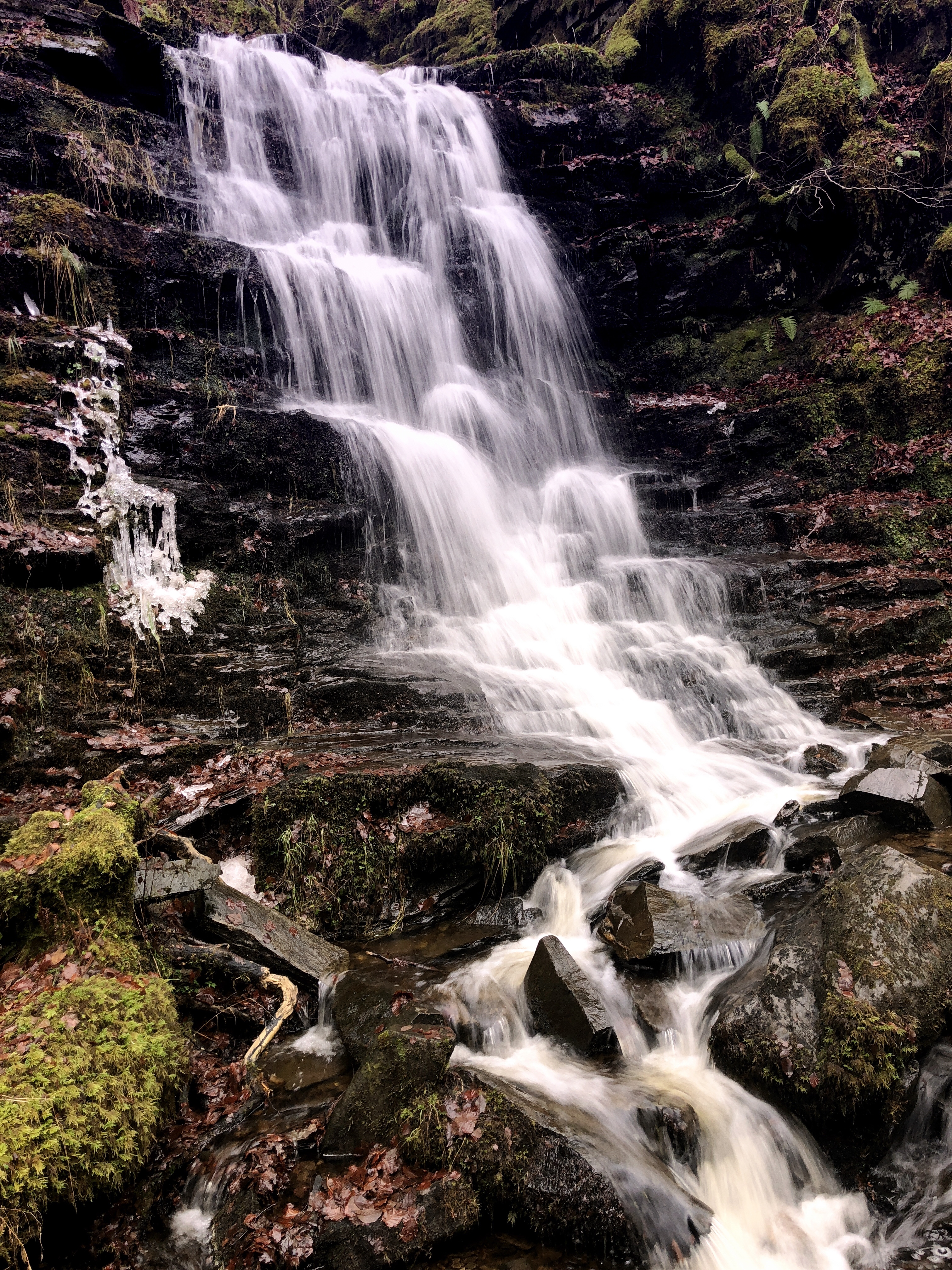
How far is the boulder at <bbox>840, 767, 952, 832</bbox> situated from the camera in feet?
18.7

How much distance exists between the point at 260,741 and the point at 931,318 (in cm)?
1442

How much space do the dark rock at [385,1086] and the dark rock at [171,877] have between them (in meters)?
1.63

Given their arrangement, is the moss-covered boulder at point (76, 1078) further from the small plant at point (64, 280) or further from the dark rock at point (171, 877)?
the small plant at point (64, 280)

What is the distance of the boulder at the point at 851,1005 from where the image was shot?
3445 mm

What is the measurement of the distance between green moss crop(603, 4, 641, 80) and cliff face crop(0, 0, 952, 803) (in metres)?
0.07

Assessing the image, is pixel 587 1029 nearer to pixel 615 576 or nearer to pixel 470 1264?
pixel 470 1264

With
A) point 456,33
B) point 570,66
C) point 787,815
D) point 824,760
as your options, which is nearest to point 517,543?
point 824,760

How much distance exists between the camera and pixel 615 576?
11172 mm

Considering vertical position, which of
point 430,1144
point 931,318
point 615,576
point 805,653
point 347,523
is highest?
point 931,318

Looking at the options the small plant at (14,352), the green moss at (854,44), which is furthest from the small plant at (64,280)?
the green moss at (854,44)

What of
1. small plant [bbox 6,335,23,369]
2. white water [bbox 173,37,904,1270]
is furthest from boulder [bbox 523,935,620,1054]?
small plant [bbox 6,335,23,369]

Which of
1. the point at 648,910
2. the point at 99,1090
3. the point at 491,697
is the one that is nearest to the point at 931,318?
the point at 491,697

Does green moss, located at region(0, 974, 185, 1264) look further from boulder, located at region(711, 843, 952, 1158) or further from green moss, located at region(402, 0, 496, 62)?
green moss, located at region(402, 0, 496, 62)

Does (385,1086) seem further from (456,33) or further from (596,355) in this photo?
(456,33)
